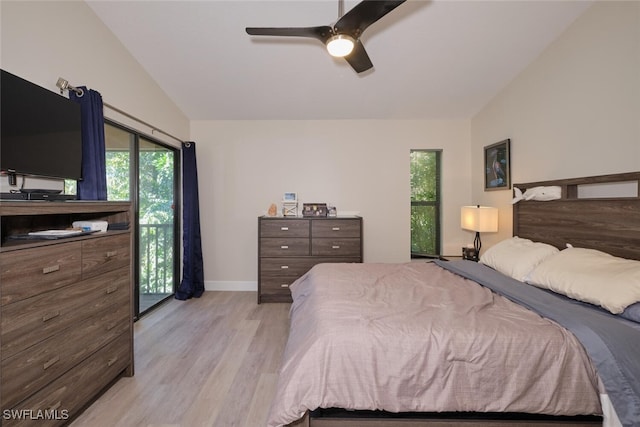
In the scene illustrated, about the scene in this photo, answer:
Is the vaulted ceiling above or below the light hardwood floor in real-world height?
above

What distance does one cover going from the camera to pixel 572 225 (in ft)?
6.84

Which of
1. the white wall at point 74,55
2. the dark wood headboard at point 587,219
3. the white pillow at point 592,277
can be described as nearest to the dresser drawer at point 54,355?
the white wall at point 74,55

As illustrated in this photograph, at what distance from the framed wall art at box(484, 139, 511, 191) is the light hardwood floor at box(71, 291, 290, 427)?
2.88 meters

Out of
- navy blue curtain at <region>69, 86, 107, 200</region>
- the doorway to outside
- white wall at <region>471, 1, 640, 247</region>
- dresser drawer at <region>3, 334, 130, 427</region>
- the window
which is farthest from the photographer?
the window

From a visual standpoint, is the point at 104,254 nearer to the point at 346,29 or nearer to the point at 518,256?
the point at 346,29

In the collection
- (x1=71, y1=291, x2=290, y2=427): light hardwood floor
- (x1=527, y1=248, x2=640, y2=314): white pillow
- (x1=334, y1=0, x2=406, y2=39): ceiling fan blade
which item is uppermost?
(x1=334, y1=0, x2=406, y2=39): ceiling fan blade

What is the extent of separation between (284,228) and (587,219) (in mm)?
2820

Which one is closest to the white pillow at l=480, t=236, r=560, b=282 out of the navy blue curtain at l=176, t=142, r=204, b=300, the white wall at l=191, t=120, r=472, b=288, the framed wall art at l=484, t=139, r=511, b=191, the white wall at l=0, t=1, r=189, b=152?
the framed wall art at l=484, t=139, r=511, b=191

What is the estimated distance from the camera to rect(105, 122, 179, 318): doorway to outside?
2.63 metres

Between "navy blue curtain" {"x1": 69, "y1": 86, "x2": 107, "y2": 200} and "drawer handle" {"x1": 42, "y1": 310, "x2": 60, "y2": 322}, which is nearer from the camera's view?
"drawer handle" {"x1": 42, "y1": 310, "x2": 60, "y2": 322}

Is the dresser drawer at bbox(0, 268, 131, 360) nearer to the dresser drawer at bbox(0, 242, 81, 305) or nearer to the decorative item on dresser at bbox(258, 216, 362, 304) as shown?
the dresser drawer at bbox(0, 242, 81, 305)

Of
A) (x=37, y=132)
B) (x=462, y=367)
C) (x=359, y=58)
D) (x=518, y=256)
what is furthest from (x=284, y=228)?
(x=462, y=367)

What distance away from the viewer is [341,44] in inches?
68.4

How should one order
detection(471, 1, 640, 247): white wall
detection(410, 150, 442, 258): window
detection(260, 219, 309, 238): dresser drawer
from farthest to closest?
1. detection(410, 150, 442, 258): window
2. detection(260, 219, 309, 238): dresser drawer
3. detection(471, 1, 640, 247): white wall
